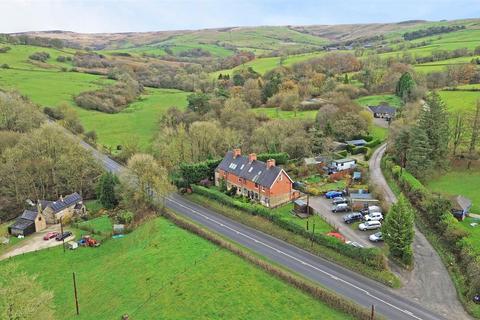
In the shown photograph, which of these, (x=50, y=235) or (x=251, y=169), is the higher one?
(x=251, y=169)


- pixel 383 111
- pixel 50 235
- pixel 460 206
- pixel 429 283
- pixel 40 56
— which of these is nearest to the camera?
pixel 429 283

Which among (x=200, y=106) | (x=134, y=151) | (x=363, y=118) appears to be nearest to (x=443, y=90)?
(x=363, y=118)

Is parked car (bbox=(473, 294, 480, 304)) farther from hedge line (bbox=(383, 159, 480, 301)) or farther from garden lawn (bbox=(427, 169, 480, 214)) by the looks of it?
garden lawn (bbox=(427, 169, 480, 214))

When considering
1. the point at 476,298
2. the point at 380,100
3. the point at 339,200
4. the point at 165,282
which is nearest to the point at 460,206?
the point at 339,200

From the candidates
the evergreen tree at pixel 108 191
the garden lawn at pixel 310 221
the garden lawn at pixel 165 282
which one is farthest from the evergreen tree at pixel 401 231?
the evergreen tree at pixel 108 191

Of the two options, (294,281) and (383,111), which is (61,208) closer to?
(294,281)

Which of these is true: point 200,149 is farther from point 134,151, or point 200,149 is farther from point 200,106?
point 200,106

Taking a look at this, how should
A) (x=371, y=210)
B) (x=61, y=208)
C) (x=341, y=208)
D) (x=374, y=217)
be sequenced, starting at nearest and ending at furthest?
(x=374, y=217), (x=371, y=210), (x=341, y=208), (x=61, y=208)

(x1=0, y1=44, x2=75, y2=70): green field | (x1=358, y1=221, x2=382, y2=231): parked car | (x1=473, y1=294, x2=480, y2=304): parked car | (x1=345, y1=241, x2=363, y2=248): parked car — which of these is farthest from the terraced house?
(x1=0, y1=44, x2=75, y2=70): green field
